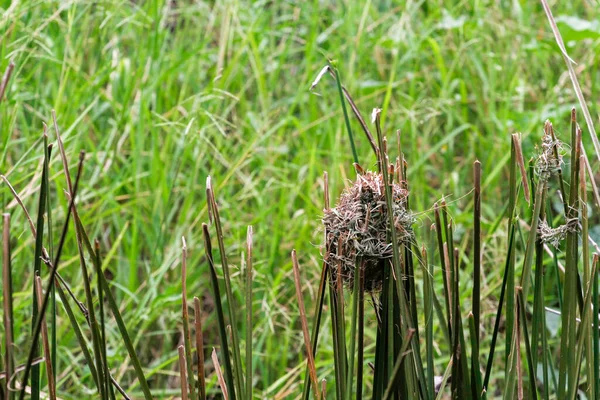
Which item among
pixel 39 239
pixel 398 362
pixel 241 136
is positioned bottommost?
pixel 398 362

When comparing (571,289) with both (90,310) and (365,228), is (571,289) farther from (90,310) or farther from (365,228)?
(90,310)

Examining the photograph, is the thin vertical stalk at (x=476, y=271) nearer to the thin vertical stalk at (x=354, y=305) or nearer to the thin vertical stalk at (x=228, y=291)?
the thin vertical stalk at (x=354, y=305)

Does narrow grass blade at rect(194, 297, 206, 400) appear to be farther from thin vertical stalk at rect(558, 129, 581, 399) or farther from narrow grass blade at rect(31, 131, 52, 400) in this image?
thin vertical stalk at rect(558, 129, 581, 399)

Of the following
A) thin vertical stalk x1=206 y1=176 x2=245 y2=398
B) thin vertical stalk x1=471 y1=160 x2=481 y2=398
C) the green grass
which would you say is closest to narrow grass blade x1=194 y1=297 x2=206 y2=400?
thin vertical stalk x1=206 y1=176 x2=245 y2=398

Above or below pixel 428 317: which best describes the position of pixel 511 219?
above

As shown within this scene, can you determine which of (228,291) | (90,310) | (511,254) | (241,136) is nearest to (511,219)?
(511,254)

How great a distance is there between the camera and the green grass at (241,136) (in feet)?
5.52

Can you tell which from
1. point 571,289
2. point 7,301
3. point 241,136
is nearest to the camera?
point 7,301

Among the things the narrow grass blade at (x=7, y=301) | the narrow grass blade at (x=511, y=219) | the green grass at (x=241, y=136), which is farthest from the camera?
the green grass at (x=241, y=136)

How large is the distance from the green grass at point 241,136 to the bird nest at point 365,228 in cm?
69

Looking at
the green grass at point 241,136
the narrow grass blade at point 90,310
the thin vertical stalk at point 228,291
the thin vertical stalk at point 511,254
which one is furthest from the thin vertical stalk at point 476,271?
the green grass at point 241,136

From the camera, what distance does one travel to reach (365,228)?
2.42 ft

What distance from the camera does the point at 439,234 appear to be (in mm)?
807

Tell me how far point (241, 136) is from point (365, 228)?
1.48m
